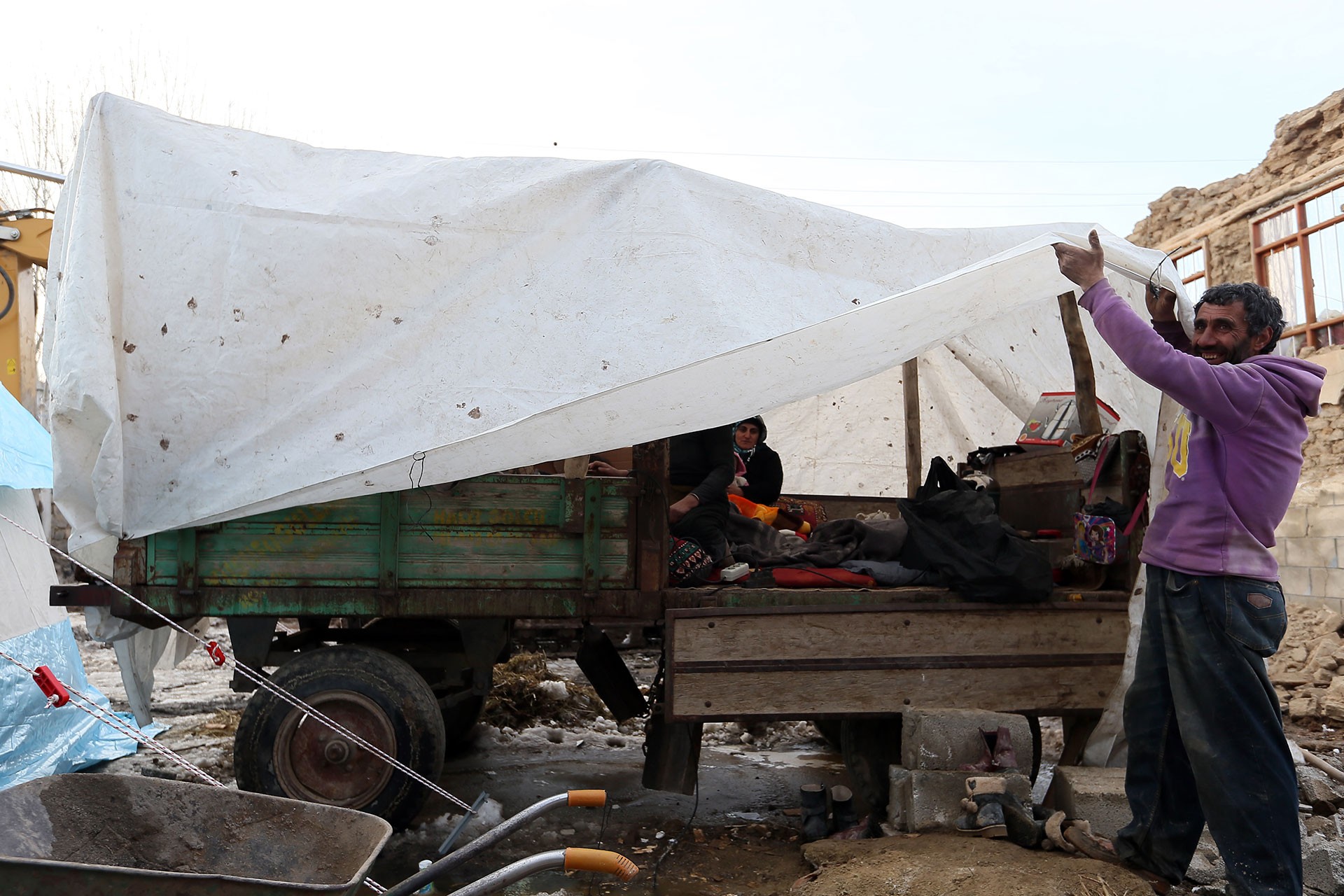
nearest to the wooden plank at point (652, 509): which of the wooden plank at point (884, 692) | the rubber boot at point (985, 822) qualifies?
the wooden plank at point (884, 692)

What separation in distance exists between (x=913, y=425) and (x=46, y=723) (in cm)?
542

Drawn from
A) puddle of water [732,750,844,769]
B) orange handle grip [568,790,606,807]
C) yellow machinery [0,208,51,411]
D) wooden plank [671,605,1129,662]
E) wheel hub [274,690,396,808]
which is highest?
yellow machinery [0,208,51,411]

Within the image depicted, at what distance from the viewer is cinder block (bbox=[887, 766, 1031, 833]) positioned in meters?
3.71

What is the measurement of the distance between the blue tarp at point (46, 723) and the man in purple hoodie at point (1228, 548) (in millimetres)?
4481

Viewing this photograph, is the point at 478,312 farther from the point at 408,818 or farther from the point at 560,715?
the point at 560,715

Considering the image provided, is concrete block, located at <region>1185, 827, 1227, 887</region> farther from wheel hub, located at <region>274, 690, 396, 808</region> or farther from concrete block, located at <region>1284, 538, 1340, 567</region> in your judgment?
concrete block, located at <region>1284, 538, 1340, 567</region>

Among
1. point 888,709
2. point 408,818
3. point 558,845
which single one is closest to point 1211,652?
point 888,709

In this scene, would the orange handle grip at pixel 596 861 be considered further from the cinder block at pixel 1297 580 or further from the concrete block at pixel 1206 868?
the cinder block at pixel 1297 580

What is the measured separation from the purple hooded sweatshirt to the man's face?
64 millimetres

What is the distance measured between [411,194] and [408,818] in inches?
100

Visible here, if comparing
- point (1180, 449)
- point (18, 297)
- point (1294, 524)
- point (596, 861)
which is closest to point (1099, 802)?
point (1180, 449)

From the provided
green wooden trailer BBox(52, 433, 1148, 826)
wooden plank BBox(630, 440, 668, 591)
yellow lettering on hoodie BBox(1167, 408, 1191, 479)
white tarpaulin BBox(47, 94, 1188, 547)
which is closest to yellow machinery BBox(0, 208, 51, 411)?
white tarpaulin BBox(47, 94, 1188, 547)

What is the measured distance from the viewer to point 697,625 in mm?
3900

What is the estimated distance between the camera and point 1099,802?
364 cm
